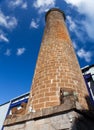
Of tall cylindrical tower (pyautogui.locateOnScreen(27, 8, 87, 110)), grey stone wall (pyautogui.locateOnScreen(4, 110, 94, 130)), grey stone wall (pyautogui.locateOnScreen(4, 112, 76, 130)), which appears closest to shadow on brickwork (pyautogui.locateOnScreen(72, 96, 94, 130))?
grey stone wall (pyautogui.locateOnScreen(4, 110, 94, 130))

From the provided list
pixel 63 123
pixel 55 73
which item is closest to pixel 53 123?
pixel 63 123

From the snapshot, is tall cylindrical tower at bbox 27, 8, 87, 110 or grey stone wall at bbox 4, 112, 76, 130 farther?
tall cylindrical tower at bbox 27, 8, 87, 110

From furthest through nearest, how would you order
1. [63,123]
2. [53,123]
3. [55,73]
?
[55,73], [53,123], [63,123]

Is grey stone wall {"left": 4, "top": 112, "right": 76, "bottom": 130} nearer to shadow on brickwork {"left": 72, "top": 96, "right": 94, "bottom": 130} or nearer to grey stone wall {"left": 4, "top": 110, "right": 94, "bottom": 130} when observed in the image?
grey stone wall {"left": 4, "top": 110, "right": 94, "bottom": 130}

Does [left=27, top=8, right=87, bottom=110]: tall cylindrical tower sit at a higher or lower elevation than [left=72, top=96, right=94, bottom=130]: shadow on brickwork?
higher

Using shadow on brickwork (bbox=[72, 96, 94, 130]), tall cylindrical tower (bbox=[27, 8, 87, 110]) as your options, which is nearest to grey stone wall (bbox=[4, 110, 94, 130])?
shadow on brickwork (bbox=[72, 96, 94, 130])

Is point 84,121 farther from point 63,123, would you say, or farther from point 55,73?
point 55,73

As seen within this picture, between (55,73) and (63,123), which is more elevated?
(55,73)

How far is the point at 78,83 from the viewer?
16.6ft

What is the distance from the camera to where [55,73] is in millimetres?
5145

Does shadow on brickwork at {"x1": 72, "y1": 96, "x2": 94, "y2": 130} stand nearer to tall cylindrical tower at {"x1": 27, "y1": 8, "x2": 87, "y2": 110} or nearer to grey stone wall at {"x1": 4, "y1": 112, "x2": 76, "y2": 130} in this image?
grey stone wall at {"x1": 4, "y1": 112, "x2": 76, "y2": 130}

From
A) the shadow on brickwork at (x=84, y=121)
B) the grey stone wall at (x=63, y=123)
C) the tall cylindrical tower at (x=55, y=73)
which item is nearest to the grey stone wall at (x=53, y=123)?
the grey stone wall at (x=63, y=123)

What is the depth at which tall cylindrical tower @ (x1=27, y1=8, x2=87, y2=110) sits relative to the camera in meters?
4.64

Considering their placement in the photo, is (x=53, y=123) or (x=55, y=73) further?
(x=55, y=73)
